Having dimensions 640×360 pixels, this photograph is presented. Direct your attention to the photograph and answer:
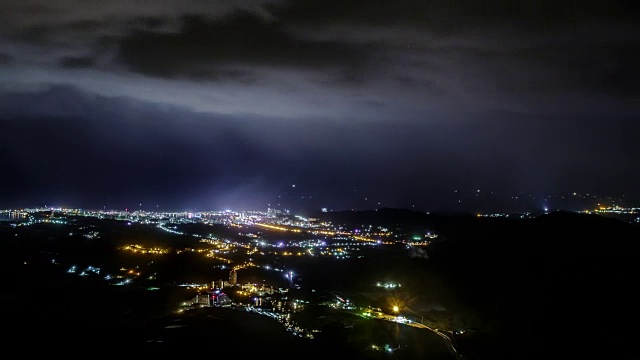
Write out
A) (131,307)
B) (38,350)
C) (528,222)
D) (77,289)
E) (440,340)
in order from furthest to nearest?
1. (528,222)
2. (77,289)
3. (131,307)
4. (440,340)
5. (38,350)

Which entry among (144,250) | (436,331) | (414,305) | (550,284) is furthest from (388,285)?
(144,250)

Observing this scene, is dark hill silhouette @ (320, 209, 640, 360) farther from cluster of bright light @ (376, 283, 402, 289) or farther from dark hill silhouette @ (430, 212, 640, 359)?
cluster of bright light @ (376, 283, 402, 289)

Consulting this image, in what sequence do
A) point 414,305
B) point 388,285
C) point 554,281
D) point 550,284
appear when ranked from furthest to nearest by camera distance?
point 388,285, point 414,305, point 554,281, point 550,284

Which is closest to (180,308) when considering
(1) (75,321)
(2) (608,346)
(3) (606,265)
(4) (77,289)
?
(1) (75,321)

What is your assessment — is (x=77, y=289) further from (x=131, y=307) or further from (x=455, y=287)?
(x=455, y=287)

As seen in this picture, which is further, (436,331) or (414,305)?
(414,305)

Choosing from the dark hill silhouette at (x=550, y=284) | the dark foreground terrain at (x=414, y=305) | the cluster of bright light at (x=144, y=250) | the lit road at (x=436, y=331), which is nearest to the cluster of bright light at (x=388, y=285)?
the dark foreground terrain at (x=414, y=305)

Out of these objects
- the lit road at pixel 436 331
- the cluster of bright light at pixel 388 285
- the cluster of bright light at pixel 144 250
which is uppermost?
the cluster of bright light at pixel 144 250

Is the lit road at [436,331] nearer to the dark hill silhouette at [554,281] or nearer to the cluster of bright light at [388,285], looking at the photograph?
the dark hill silhouette at [554,281]

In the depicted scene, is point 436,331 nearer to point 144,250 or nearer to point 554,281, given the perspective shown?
point 554,281

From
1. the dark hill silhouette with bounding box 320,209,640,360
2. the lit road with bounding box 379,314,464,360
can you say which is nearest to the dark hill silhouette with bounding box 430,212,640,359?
the dark hill silhouette with bounding box 320,209,640,360

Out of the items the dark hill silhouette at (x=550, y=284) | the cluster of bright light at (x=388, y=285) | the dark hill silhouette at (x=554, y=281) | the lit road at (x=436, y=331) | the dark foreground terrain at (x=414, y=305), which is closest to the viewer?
the dark foreground terrain at (x=414, y=305)
